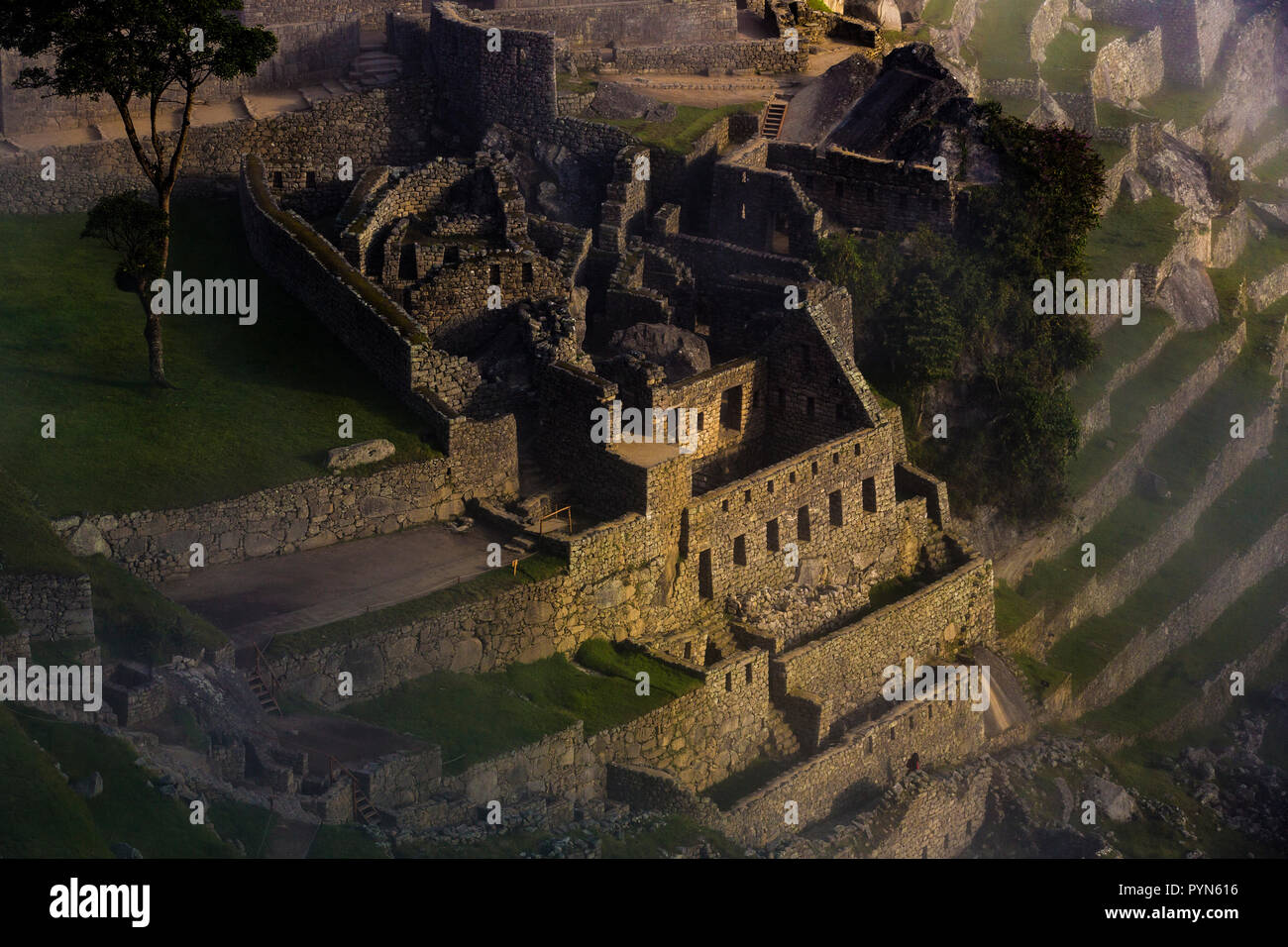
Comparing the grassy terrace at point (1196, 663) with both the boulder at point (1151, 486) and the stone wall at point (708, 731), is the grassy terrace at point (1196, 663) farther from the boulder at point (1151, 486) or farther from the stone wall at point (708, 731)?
the stone wall at point (708, 731)

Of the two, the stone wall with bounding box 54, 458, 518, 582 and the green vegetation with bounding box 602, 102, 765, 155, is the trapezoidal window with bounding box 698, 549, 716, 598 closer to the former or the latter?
the stone wall with bounding box 54, 458, 518, 582

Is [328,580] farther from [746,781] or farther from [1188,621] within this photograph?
[1188,621]

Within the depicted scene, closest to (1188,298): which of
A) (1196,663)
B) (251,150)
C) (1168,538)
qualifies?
(1168,538)

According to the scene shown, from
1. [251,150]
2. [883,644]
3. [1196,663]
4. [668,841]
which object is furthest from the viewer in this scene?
[1196,663]

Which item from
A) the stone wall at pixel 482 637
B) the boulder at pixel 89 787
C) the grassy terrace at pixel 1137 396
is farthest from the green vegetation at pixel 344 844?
the grassy terrace at pixel 1137 396

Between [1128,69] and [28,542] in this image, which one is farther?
[1128,69]

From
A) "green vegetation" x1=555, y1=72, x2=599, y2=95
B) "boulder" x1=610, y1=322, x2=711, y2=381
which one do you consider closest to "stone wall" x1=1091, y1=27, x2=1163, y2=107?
"green vegetation" x1=555, y1=72, x2=599, y2=95
